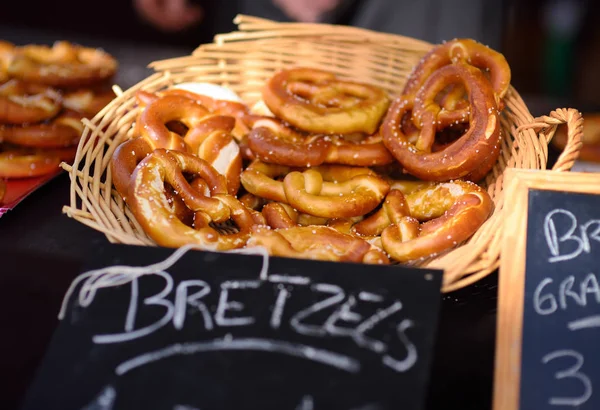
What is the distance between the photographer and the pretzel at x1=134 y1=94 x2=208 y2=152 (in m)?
1.53

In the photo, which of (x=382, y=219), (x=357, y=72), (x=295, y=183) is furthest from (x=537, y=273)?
(x=357, y=72)

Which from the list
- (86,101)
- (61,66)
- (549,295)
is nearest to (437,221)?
(549,295)

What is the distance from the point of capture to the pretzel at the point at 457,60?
1596mm

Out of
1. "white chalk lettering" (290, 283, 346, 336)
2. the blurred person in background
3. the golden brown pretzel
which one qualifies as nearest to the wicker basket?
the golden brown pretzel

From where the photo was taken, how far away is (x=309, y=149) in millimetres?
1542

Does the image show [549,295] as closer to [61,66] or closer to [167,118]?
[167,118]

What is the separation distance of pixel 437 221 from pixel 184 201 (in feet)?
1.86

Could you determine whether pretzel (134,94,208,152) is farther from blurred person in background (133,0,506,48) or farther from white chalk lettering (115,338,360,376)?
blurred person in background (133,0,506,48)

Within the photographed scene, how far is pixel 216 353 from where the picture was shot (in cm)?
93

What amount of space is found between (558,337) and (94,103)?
1.78 meters

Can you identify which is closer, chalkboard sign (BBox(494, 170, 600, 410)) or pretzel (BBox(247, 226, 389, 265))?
chalkboard sign (BBox(494, 170, 600, 410))

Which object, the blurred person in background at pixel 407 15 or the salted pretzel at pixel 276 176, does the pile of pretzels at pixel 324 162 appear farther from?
the blurred person in background at pixel 407 15

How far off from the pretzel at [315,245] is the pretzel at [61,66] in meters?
1.29

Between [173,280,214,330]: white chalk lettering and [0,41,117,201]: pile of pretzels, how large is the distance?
2.75 feet
